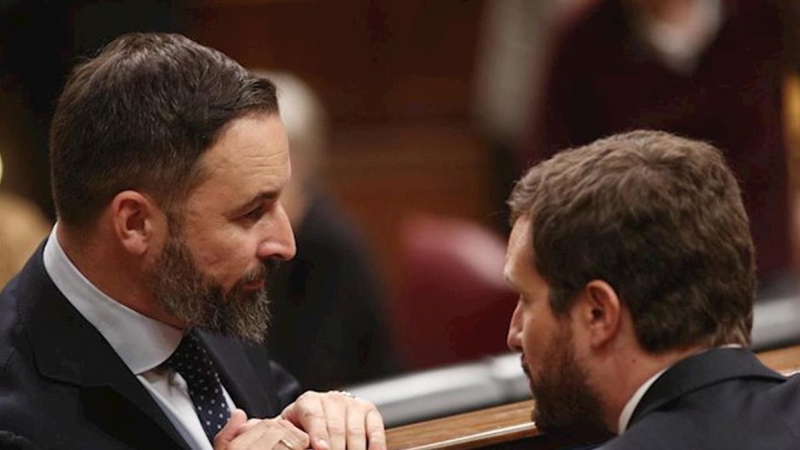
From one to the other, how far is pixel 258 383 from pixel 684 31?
65.8 inches

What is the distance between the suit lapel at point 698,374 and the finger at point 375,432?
1.27 ft

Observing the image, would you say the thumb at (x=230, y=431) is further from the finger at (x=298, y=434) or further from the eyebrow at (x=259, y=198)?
the eyebrow at (x=259, y=198)

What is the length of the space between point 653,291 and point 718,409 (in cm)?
14

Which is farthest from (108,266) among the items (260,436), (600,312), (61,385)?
(600,312)

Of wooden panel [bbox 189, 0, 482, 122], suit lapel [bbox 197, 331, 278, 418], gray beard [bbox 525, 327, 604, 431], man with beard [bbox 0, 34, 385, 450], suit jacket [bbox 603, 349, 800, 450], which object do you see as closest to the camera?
suit jacket [bbox 603, 349, 800, 450]

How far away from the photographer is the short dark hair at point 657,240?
170 cm

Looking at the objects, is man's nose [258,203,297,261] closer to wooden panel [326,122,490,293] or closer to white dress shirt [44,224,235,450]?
white dress shirt [44,224,235,450]

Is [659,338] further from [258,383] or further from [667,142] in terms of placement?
[258,383]

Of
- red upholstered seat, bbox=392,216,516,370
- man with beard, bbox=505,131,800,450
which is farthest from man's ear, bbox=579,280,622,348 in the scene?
red upholstered seat, bbox=392,216,516,370

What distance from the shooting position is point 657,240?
1.70 metres

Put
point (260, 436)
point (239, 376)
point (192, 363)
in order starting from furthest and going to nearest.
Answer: point (239, 376)
point (192, 363)
point (260, 436)

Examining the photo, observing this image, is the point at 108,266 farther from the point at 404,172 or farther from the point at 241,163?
the point at 404,172

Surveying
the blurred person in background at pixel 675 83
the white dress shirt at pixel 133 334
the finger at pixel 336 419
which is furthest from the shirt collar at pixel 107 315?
the blurred person in background at pixel 675 83

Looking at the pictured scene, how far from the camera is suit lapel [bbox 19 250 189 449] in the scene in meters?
1.86
